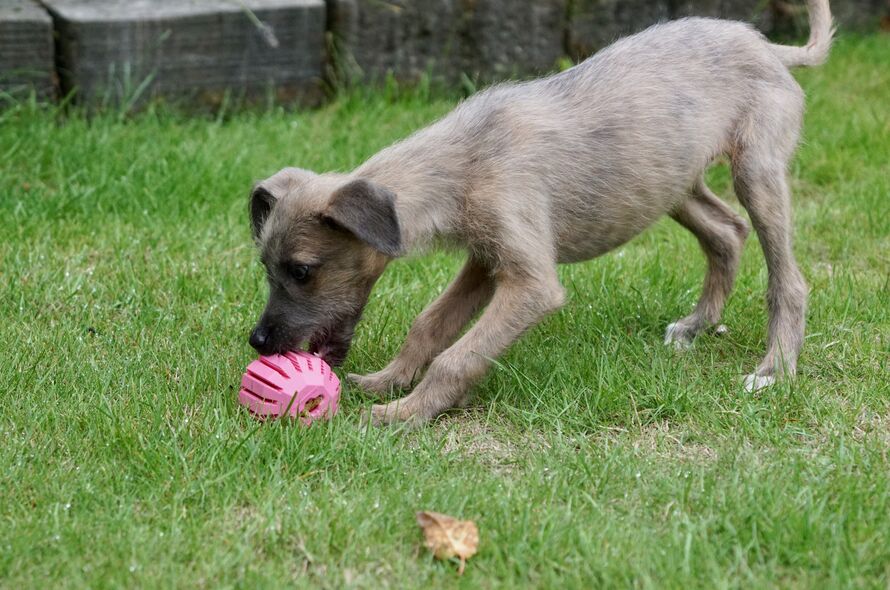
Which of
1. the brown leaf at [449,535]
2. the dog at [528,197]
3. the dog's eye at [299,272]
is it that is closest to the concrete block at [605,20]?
the dog at [528,197]

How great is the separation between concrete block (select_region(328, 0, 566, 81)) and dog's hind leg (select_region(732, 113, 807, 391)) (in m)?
3.81

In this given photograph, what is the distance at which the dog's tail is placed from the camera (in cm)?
549

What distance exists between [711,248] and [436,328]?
1.45 meters

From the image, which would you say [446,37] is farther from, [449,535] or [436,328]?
[449,535]

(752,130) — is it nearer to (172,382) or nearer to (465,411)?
(465,411)

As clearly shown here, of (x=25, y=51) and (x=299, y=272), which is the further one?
(x=25, y=51)

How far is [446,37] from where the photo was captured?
8.66 m

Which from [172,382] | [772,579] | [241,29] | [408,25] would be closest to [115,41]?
[241,29]

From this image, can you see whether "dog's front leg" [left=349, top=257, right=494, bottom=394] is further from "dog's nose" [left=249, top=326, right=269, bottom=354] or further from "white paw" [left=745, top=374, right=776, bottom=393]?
"white paw" [left=745, top=374, right=776, bottom=393]

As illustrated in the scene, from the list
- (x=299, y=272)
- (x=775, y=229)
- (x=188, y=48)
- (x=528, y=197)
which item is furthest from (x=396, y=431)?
(x=188, y=48)

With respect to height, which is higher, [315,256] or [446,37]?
[315,256]

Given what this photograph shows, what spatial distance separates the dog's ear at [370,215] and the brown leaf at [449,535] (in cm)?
110

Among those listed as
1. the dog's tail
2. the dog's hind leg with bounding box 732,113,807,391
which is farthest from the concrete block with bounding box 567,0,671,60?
the dog's hind leg with bounding box 732,113,807,391

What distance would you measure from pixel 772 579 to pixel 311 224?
2.13 meters
